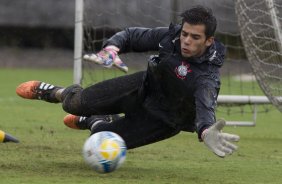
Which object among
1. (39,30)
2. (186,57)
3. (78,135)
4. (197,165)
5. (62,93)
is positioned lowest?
(39,30)

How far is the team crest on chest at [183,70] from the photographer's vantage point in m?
6.82

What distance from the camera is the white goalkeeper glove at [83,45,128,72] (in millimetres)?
6242

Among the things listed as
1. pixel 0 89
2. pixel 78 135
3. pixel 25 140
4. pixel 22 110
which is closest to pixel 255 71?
pixel 78 135

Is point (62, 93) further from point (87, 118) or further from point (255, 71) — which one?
point (255, 71)

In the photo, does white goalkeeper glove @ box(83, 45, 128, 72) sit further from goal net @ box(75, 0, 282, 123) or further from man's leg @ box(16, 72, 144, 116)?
goal net @ box(75, 0, 282, 123)

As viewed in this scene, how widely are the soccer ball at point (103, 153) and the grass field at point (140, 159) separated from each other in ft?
0.38

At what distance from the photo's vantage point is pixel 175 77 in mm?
6879

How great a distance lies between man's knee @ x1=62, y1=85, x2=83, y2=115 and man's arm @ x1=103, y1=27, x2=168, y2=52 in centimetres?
62

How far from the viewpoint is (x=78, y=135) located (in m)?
9.70

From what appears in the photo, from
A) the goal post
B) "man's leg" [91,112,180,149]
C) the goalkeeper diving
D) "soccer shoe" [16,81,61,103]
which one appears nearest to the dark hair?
Result: the goalkeeper diving

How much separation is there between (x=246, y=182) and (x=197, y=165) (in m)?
1.00

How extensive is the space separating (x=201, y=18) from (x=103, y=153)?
4.38 ft

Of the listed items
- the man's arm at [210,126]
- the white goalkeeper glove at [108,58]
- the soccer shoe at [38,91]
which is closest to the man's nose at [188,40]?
the man's arm at [210,126]

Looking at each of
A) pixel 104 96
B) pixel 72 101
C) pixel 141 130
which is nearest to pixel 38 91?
pixel 72 101
